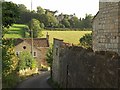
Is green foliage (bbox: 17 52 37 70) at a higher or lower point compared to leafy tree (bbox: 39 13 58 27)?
lower

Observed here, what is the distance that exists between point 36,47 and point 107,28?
49105mm

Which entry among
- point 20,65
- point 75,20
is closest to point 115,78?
point 20,65

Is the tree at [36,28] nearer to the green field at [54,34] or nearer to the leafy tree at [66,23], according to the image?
the green field at [54,34]

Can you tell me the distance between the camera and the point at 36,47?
62.5 metres

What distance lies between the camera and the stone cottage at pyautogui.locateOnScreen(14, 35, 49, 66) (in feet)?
194

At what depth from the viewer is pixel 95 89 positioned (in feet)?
39.1

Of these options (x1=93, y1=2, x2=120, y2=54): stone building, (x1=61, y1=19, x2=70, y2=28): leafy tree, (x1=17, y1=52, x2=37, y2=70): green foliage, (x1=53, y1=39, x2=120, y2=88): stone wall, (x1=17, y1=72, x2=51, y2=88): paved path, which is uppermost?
(x1=61, y1=19, x2=70, y2=28): leafy tree

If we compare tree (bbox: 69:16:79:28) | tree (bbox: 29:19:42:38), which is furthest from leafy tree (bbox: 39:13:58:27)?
tree (bbox: 29:19:42:38)

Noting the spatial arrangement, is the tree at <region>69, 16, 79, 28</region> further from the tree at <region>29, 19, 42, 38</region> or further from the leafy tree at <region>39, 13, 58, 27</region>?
the tree at <region>29, 19, 42, 38</region>

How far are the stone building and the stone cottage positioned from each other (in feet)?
145

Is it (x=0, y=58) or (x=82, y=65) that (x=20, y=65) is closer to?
(x=0, y=58)

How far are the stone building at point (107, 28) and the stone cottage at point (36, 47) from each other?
44148mm

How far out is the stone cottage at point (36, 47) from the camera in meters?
59.0

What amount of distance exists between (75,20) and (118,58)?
89.3 meters
